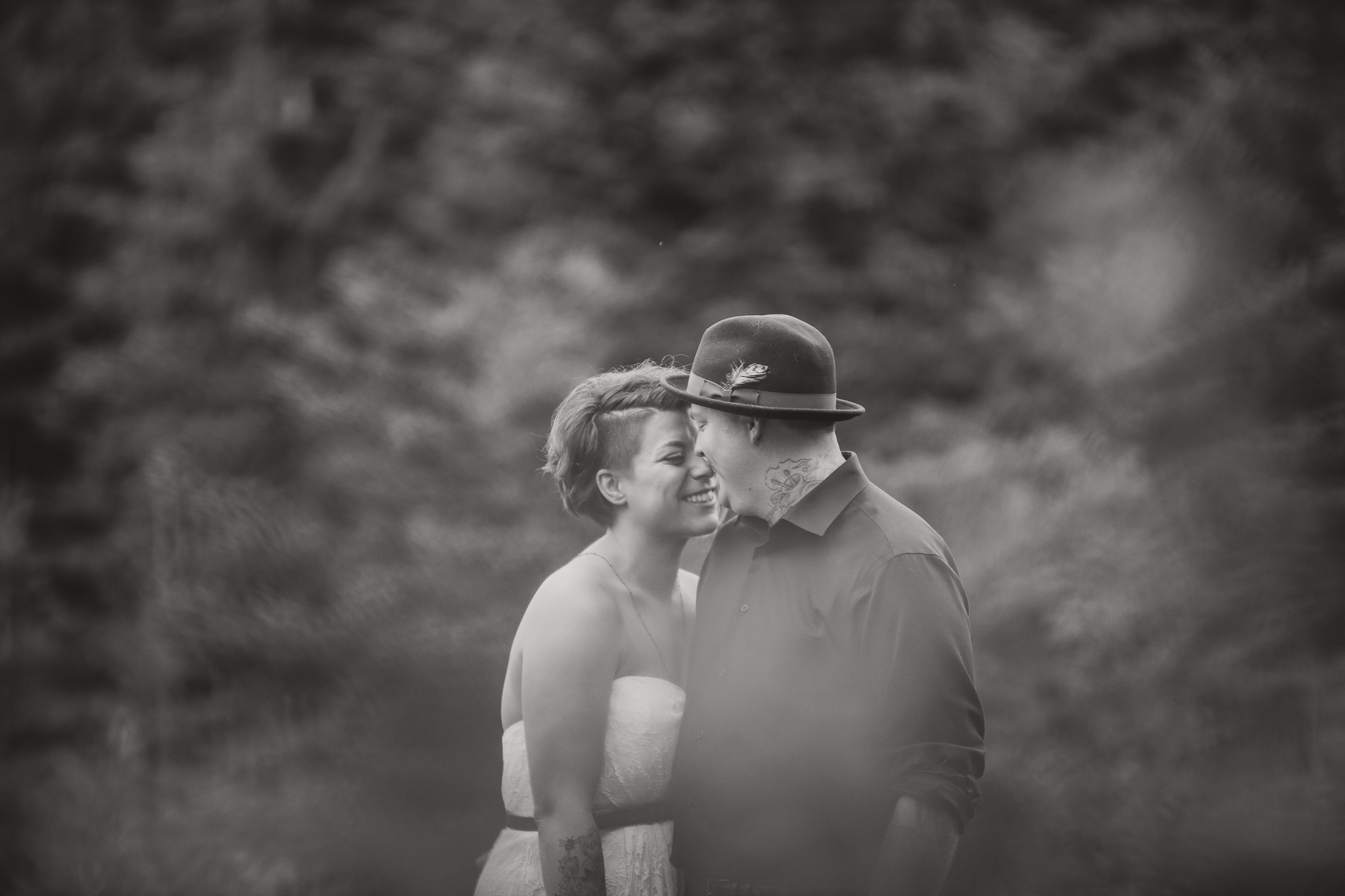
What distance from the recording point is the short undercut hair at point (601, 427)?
8.06 ft

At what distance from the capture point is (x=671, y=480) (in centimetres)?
241

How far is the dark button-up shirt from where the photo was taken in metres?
1.91

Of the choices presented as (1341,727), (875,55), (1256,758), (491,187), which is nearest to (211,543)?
(491,187)

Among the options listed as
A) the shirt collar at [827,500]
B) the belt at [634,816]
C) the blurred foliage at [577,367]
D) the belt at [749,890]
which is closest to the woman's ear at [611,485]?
the shirt collar at [827,500]

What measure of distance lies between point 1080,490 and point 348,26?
460 cm

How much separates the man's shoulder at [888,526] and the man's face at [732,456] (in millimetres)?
197

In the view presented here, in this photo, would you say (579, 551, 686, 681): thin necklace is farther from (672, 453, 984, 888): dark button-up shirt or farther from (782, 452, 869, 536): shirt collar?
(782, 452, 869, 536): shirt collar

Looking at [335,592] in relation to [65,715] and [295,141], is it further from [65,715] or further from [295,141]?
[295,141]

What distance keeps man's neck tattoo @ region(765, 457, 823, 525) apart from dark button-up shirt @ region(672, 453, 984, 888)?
31 millimetres

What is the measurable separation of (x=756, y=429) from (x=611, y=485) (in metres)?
0.48

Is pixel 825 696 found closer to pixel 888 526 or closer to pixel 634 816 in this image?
pixel 888 526

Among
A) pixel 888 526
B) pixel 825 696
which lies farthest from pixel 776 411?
pixel 825 696

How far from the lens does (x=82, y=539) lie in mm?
6086

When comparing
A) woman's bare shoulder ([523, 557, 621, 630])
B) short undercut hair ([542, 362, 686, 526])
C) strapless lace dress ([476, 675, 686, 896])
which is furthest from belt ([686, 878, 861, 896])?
short undercut hair ([542, 362, 686, 526])
